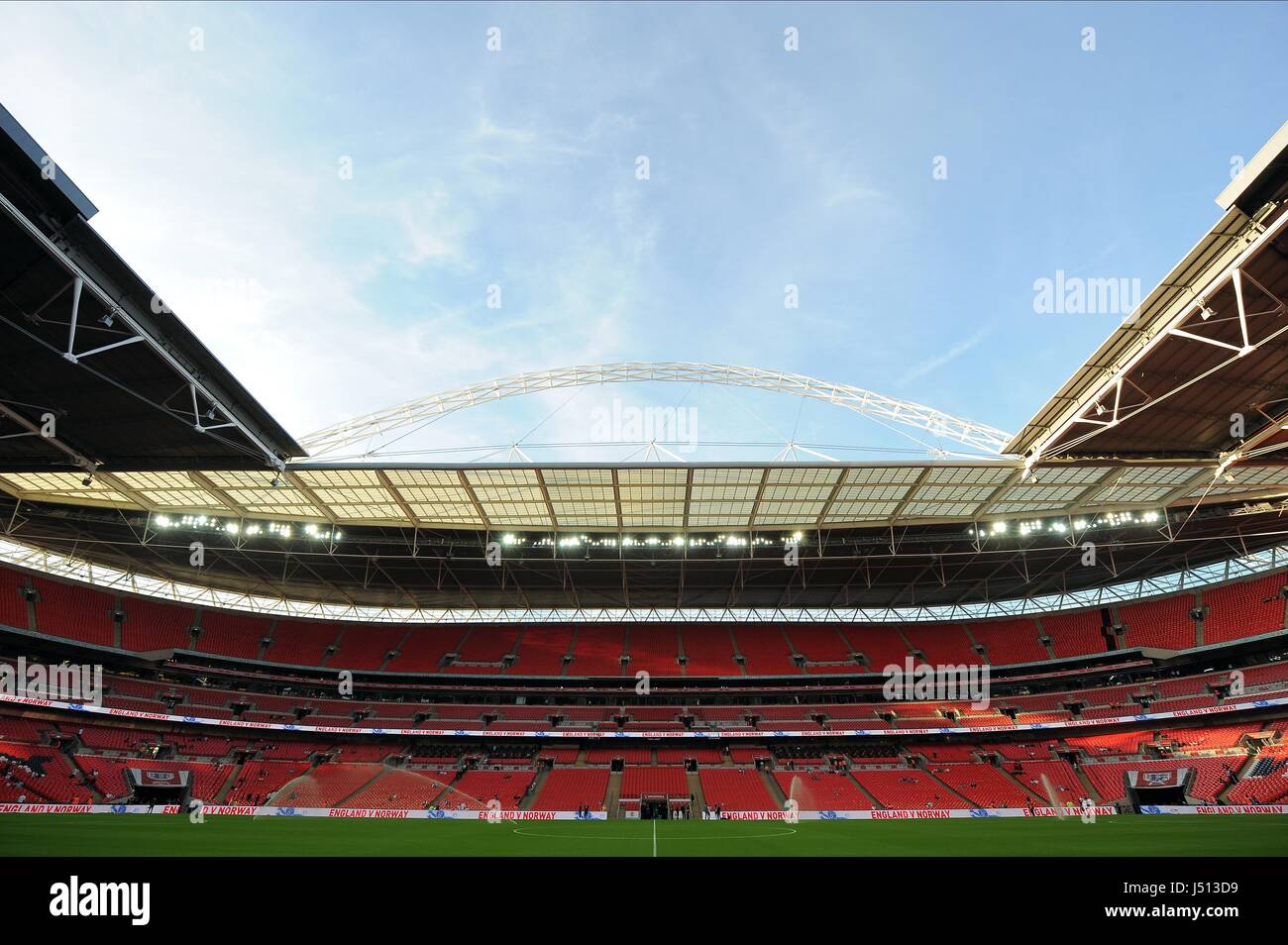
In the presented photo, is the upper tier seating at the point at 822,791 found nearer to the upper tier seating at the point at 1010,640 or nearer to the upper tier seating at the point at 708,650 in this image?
the upper tier seating at the point at 708,650

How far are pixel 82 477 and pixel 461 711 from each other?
3036 cm

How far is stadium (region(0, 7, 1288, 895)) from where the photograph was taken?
21.5 meters

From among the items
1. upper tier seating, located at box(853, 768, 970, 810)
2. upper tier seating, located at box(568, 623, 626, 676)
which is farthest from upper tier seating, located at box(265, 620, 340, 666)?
upper tier seating, located at box(853, 768, 970, 810)

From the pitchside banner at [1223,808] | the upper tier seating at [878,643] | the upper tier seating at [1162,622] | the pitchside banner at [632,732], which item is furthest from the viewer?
the upper tier seating at [878,643]

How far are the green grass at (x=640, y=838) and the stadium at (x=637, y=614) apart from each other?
37 cm

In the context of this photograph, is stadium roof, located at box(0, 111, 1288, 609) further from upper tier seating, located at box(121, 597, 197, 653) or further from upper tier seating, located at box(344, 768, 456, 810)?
upper tier seating, located at box(344, 768, 456, 810)

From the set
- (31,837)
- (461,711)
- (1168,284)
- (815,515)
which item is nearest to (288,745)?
(461,711)

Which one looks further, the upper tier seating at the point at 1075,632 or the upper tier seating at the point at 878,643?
the upper tier seating at the point at 878,643

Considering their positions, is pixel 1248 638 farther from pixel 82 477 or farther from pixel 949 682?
pixel 82 477

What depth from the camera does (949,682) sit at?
53.1 metres

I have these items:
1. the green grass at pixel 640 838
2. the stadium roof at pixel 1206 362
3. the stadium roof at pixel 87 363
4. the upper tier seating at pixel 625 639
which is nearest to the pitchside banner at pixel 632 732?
the upper tier seating at pixel 625 639

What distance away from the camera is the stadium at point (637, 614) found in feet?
70.5

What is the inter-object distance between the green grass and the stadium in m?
0.37

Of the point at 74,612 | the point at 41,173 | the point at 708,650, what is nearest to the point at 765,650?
the point at 708,650
